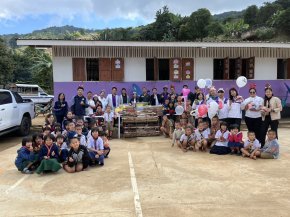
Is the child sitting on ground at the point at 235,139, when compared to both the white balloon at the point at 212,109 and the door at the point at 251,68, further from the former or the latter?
the door at the point at 251,68

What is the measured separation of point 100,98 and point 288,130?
704 centimetres

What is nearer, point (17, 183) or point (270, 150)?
point (17, 183)

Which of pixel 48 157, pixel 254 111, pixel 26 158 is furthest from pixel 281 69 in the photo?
pixel 26 158

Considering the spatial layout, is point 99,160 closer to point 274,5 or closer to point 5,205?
point 5,205

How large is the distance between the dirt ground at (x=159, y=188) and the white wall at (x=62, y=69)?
561cm

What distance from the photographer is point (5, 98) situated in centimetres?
1116

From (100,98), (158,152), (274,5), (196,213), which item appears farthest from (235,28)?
(196,213)

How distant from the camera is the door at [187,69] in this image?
560 inches

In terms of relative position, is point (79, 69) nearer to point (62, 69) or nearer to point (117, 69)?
point (62, 69)

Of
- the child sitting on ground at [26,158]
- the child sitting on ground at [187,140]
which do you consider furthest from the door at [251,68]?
the child sitting on ground at [26,158]

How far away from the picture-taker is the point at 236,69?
14.5 m

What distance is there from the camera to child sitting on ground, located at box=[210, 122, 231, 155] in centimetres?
840

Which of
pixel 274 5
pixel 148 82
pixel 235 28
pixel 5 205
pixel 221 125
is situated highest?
pixel 274 5

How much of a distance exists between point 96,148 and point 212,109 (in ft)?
11.5
